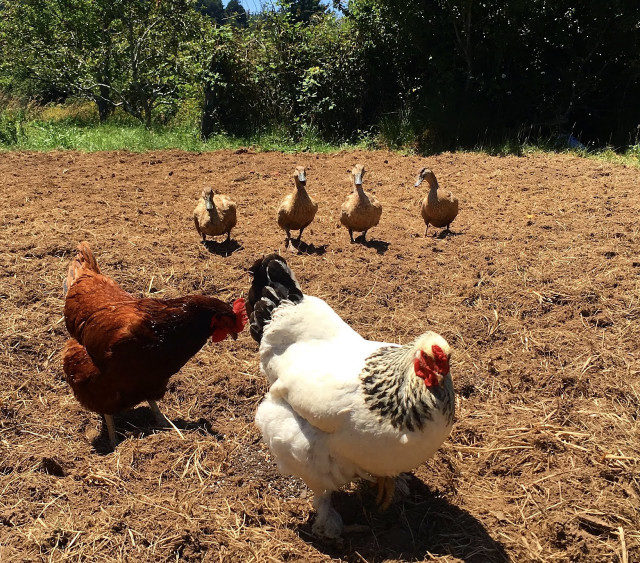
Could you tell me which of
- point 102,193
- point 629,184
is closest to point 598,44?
point 629,184

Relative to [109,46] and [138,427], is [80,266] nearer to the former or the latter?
[138,427]

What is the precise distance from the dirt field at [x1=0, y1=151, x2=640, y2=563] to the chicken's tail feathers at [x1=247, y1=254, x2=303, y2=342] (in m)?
1.00

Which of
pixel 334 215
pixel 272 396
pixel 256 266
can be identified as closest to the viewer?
pixel 272 396

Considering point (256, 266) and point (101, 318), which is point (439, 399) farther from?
point (101, 318)

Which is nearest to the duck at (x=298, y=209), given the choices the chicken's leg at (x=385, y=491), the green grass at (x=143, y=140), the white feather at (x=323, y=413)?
the white feather at (x=323, y=413)

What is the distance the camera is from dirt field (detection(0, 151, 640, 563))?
113 inches

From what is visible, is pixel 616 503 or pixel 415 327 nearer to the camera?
pixel 616 503

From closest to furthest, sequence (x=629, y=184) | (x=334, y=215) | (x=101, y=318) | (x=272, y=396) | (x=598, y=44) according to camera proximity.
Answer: (x=272, y=396)
(x=101, y=318)
(x=629, y=184)
(x=334, y=215)
(x=598, y=44)

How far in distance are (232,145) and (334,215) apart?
565 cm

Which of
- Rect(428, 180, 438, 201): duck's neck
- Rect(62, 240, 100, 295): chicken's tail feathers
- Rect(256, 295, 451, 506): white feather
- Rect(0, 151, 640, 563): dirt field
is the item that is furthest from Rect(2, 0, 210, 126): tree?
Rect(256, 295, 451, 506): white feather

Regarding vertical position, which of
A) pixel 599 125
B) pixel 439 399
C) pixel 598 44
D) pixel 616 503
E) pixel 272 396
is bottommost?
pixel 616 503

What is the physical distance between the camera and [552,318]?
15.4 feet

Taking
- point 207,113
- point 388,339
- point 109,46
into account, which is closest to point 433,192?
point 388,339

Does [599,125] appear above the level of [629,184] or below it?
above
